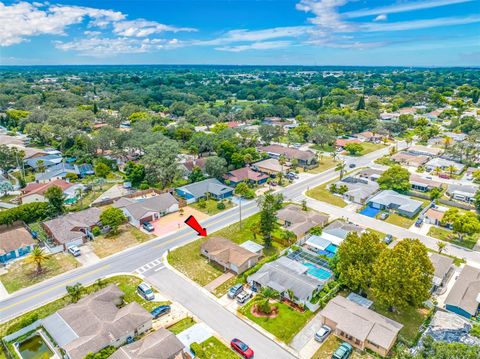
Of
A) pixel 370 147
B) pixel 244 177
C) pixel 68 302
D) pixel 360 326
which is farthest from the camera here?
pixel 370 147

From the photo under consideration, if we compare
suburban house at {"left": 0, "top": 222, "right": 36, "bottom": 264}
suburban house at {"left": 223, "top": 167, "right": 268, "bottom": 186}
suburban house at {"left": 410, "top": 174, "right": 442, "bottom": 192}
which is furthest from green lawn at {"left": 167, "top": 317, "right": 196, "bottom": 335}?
suburban house at {"left": 410, "top": 174, "right": 442, "bottom": 192}

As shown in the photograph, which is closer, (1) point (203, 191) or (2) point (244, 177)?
(1) point (203, 191)

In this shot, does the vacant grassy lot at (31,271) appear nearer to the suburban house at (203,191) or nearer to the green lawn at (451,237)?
the suburban house at (203,191)

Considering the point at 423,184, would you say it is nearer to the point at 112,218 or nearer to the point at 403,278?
the point at 403,278

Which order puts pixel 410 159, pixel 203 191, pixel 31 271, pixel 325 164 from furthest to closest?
pixel 410 159 < pixel 325 164 < pixel 203 191 < pixel 31 271

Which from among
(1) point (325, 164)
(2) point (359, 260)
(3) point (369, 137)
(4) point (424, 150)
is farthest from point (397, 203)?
(3) point (369, 137)

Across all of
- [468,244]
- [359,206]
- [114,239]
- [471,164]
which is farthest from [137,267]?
[471,164]

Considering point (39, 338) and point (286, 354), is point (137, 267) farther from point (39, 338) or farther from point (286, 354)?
point (286, 354)
